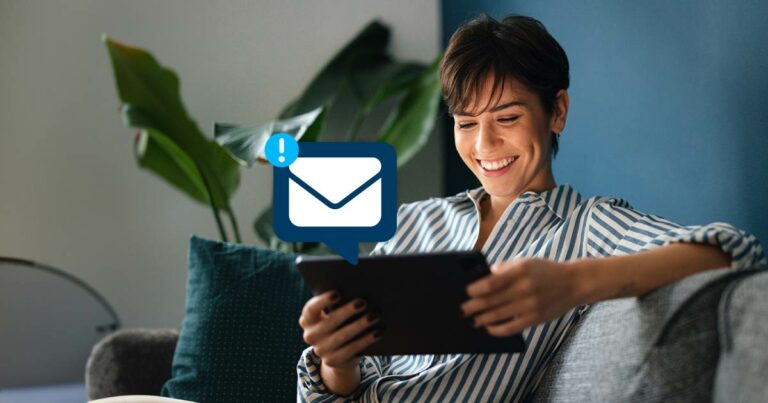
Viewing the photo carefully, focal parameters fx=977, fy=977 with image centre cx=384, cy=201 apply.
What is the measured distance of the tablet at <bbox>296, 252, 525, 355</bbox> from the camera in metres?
1.06

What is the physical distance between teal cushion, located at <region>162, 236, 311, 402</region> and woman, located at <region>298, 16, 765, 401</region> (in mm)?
287

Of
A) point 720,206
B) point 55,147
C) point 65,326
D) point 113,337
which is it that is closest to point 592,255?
point 720,206

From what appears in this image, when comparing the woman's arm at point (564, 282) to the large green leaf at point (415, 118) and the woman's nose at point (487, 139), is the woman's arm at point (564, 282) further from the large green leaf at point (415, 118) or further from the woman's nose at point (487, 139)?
the large green leaf at point (415, 118)

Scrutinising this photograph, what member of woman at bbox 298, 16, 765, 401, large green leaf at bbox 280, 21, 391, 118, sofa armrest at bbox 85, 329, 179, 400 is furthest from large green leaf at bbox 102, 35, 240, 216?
woman at bbox 298, 16, 765, 401

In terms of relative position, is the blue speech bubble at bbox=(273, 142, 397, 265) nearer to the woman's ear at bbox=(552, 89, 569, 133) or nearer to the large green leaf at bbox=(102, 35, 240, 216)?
the woman's ear at bbox=(552, 89, 569, 133)

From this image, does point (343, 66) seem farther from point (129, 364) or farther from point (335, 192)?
point (335, 192)

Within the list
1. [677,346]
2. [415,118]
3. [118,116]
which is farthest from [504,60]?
[118,116]

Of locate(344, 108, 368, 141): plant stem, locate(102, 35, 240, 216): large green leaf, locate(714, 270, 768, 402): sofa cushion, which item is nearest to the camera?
locate(714, 270, 768, 402): sofa cushion

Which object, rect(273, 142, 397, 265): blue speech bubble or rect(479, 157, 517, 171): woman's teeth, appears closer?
rect(273, 142, 397, 265): blue speech bubble

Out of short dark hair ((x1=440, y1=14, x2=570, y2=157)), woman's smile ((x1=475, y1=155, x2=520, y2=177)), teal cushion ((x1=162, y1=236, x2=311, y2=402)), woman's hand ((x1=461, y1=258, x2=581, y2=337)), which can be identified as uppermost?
short dark hair ((x1=440, y1=14, x2=570, y2=157))

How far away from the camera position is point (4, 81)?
2809 millimetres

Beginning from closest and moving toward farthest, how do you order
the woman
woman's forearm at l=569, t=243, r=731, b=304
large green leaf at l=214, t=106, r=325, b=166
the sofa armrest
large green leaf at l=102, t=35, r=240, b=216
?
woman's forearm at l=569, t=243, r=731, b=304 < the woman < the sofa armrest < large green leaf at l=214, t=106, r=325, b=166 < large green leaf at l=102, t=35, r=240, b=216

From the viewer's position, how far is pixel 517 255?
1.44 metres

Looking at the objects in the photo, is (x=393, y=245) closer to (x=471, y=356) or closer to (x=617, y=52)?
(x=471, y=356)
